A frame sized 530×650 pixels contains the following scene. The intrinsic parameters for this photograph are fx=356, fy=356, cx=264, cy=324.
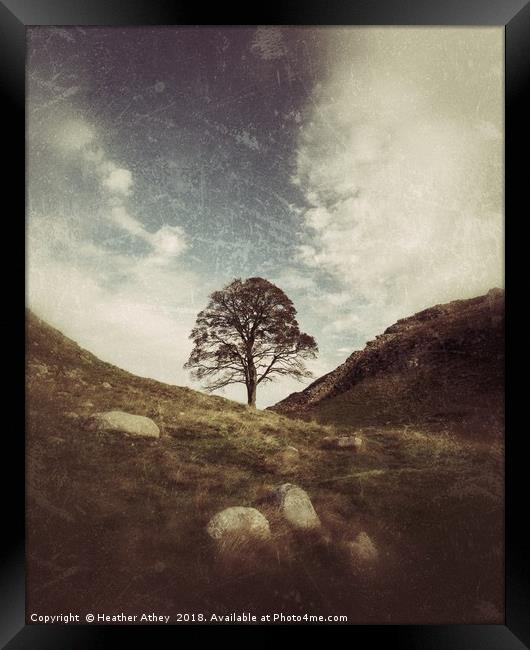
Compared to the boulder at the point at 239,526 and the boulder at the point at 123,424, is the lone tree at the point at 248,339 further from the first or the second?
the boulder at the point at 239,526

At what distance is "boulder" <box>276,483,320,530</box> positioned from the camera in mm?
4113

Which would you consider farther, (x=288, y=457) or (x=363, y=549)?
(x=288, y=457)

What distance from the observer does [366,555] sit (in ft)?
13.5

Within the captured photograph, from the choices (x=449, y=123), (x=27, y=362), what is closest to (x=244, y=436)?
(x=27, y=362)

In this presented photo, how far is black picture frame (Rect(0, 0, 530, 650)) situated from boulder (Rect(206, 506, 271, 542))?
1.28m

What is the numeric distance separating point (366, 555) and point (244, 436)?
195cm

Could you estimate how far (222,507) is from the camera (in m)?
4.19

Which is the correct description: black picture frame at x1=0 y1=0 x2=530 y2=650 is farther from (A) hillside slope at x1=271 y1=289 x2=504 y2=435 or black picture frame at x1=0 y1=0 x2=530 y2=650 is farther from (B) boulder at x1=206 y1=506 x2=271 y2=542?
(B) boulder at x1=206 y1=506 x2=271 y2=542

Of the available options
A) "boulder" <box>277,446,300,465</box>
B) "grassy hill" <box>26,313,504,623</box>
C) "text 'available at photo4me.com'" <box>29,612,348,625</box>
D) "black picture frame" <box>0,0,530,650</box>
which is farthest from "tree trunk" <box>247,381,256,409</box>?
"black picture frame" <box>0,0,530,650</box>
